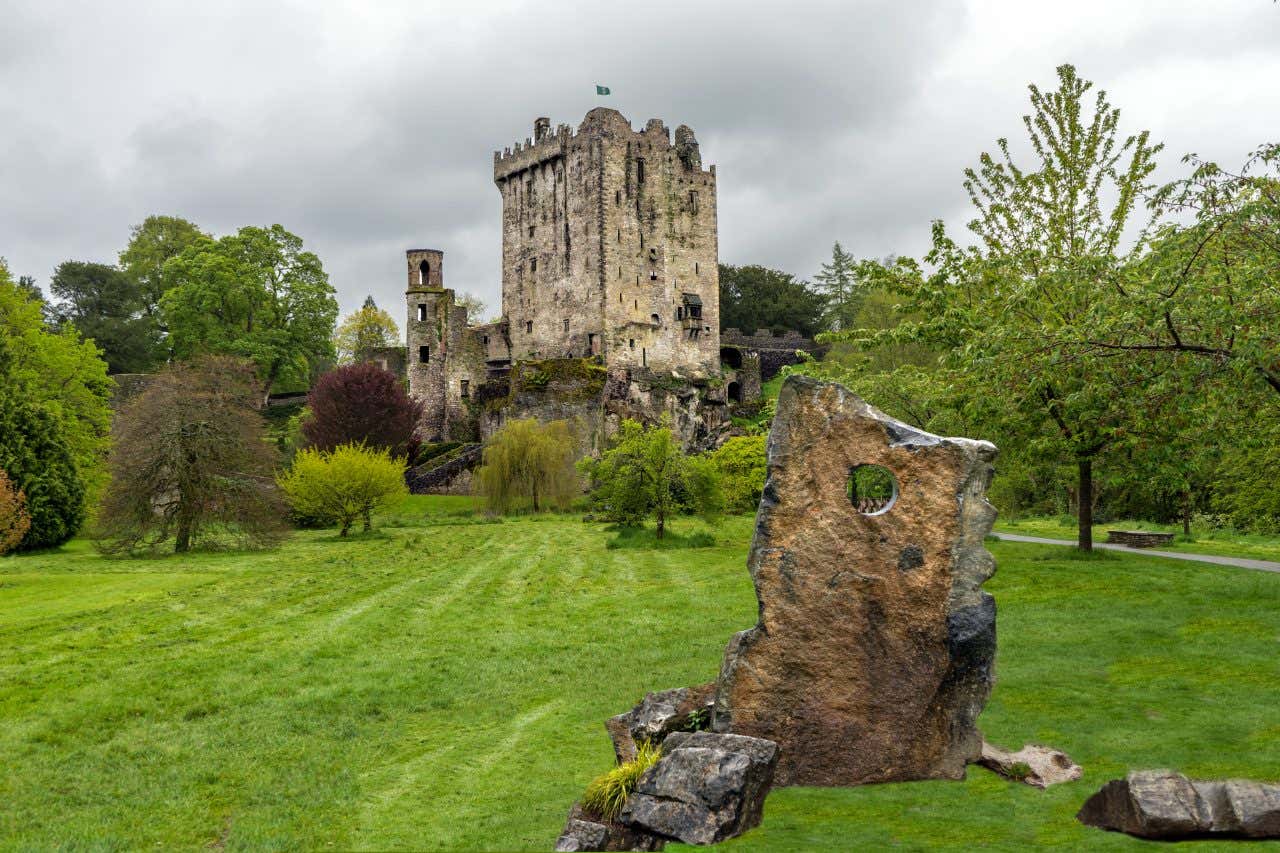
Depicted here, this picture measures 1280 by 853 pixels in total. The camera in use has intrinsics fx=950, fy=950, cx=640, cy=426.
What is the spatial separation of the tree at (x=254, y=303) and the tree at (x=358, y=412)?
9.65 meters

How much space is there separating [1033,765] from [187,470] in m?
29.0

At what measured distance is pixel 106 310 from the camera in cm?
7288

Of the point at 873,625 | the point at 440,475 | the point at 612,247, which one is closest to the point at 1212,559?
the point at 873,625

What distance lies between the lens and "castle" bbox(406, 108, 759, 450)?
6756cm

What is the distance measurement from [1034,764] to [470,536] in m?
29.1

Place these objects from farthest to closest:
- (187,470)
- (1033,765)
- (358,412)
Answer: (358,412) → (187,470) → (1033,765)

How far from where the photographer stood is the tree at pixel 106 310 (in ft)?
232

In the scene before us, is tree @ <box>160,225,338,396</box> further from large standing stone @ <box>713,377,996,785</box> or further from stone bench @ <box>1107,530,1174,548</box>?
large standing stone @ <box>713,377,996,785</box>

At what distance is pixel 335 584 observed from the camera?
73.5 feet

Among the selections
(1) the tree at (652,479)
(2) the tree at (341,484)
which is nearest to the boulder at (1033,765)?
(1) the tree at (652,479)

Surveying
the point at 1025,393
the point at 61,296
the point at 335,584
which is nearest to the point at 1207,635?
the point at 1025,393

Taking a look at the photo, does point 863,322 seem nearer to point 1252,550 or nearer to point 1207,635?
point 1252,550

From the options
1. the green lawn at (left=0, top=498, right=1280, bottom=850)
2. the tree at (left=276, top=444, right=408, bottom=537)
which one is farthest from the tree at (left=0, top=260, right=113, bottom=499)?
the green lawn at (left=0, top=498, right=1280, bottom=850)

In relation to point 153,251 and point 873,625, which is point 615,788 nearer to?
point 873,625
